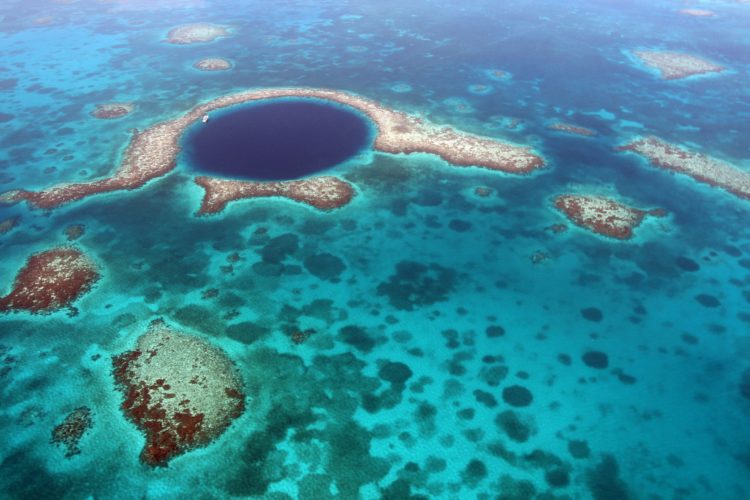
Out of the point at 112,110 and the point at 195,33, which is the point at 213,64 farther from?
the point at 112,110

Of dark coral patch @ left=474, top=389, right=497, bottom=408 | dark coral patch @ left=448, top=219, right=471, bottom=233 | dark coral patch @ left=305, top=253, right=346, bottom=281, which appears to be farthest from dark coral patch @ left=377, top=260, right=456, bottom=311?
dark coral patch @ left=474, top=389, right=497, bottom=408

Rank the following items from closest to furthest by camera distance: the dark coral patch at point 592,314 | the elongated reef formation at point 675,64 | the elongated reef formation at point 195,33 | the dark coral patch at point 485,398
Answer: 1. the dark coral patch at point 485,398
2. the dark coral patch at point 592,314
3. the elongated reef formation at point 675,64
4. the elongated reef formation at point 195,33

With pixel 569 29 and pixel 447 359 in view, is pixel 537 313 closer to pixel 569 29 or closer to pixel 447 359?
pixel 447 359

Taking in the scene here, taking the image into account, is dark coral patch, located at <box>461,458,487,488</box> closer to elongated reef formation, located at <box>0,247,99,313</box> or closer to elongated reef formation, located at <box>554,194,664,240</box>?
elongated reef formation, located at <box>554,194,664,240</box>

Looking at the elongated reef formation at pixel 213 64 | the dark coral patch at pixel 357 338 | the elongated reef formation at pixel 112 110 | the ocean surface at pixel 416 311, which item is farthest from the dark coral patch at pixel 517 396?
the elongated reef formation at pixel 213 64

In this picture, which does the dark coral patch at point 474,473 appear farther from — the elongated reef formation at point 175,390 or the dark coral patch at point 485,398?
the elongated reef formation at point 175,390

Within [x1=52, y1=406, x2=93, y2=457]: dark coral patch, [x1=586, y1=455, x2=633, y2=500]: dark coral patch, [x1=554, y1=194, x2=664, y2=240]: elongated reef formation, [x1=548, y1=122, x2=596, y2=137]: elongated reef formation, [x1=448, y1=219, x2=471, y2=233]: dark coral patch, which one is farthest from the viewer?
[x1=548, y1=122, x2=596, y2=137]: elongated reef formation

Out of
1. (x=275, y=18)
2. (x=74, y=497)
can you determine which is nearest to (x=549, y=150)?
(x=74, y=497)
